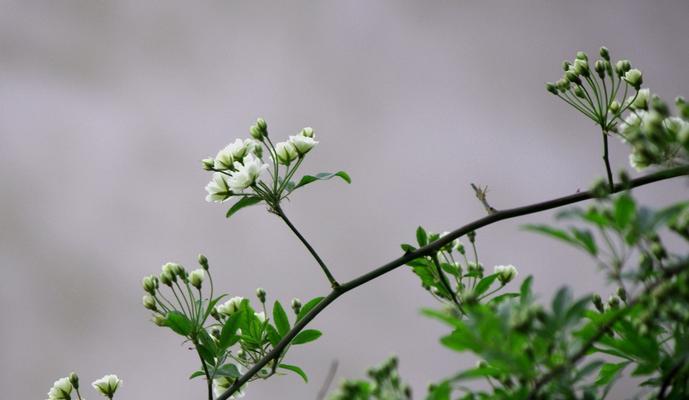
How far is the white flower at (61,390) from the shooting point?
2.07 ft

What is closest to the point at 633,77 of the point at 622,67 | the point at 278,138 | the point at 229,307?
the point at 622,67

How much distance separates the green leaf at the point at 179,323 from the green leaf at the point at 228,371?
4 centimetres

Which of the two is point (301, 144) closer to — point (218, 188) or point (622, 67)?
point (218, 188)

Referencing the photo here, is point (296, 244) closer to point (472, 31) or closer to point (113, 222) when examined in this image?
point (113, 222)

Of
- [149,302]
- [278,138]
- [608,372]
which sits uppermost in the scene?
[278,138]

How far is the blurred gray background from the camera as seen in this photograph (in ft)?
7.35

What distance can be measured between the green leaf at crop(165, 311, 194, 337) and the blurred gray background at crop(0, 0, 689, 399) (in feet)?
5.55

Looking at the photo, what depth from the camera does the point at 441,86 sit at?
257 centimetres

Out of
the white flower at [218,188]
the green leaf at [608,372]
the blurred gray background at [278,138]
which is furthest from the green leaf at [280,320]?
the blurred gray background at [278,138]

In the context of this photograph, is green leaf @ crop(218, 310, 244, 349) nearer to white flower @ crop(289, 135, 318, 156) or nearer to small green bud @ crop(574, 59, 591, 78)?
white flower @ crop(289, 135, 318, 156)

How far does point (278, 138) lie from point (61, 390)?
1890mm

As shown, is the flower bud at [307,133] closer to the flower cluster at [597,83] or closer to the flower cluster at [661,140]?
the flower cluster at [597,83]

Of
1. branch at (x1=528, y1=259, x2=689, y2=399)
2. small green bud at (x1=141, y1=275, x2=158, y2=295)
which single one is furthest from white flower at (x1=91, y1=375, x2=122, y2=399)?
branch at (x1=528, y1=259, x2=689, y2=399)

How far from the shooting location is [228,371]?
21.8 inches
